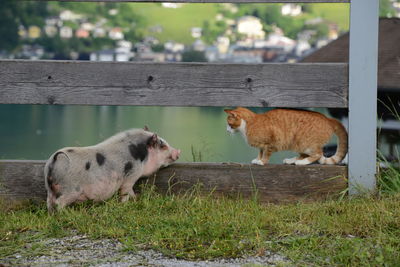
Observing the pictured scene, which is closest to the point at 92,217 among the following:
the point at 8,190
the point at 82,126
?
the point at 8,190

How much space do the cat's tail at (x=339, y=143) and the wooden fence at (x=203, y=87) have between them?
10cm

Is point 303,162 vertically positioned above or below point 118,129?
below

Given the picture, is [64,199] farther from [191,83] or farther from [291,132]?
[291,132]

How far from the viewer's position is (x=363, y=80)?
173 inches

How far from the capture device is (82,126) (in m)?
12.1

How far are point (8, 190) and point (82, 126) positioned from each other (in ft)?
25.0

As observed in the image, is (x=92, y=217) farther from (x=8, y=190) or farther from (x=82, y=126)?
(x=82, y=126)

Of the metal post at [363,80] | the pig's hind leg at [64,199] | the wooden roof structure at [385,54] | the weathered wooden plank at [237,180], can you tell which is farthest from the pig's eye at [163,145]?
the wooden roof structure at [385,54]

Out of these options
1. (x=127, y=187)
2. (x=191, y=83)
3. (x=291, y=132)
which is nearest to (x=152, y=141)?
(x=127, y=187)

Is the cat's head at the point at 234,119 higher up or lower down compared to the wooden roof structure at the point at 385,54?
lower down

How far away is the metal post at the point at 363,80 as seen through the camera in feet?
14.3

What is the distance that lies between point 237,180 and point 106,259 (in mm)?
1475

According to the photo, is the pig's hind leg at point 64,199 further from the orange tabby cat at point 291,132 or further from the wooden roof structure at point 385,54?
the wooden roof structure at point 385,54

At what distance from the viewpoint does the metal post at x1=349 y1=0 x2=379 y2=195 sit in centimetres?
437
